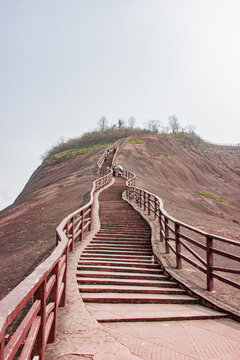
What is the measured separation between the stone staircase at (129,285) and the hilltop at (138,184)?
194cm

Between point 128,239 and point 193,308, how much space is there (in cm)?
423

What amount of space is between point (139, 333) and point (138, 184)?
21.6 m

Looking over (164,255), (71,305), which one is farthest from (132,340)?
(164,255)

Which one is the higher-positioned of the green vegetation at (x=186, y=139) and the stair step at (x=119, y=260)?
the green vegetation at (x=186, y=139)

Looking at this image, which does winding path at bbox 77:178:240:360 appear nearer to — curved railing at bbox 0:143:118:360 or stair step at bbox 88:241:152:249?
stair step at bbox 88:241:152:249

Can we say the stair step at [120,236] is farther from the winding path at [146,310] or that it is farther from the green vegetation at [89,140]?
the green vegetation at [89,140]

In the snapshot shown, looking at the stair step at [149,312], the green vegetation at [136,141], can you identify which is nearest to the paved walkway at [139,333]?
the stair step at [149,312]

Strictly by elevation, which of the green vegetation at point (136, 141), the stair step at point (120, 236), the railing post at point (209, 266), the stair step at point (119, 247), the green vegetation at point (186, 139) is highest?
the green vegetation at point (186, 139)

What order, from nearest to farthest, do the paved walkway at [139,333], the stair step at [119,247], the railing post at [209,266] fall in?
the paved walkway at [139,333] < the railing post at [209,266] < the stair step at [119,247]

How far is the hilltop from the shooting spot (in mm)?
9353

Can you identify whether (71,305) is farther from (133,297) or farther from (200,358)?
(200,358)

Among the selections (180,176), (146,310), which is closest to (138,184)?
(180,176)

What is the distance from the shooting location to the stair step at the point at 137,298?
14.5 feet

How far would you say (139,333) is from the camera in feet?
10.9
